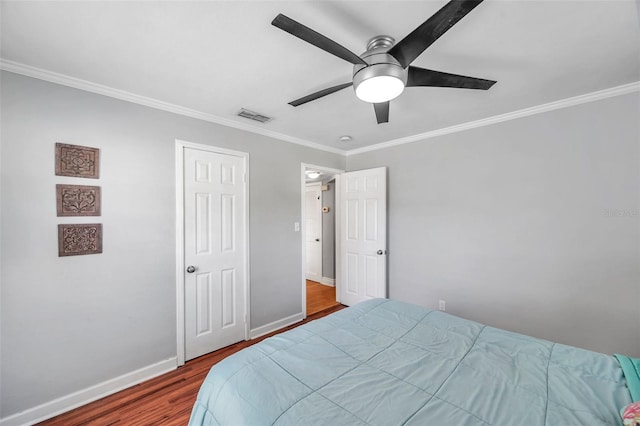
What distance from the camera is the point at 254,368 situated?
4.16 ft

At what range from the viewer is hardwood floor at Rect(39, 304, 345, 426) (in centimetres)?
181

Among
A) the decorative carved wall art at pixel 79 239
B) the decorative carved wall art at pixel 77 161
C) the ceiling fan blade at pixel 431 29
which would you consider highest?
the ceiling fan blade at pixel 431 29

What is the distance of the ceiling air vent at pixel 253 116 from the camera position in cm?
254

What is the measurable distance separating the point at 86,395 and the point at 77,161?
5.92 ft

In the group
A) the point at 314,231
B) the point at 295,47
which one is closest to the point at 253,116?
the point at 295,47

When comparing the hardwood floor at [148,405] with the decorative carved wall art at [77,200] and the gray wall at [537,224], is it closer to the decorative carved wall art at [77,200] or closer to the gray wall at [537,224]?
the decorative carved wall art at [77,200]

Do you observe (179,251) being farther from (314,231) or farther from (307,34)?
(314,231)

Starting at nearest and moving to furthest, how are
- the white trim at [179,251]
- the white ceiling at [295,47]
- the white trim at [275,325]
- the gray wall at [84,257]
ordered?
the white ceiling at [295,47] → the gray wall at [84,257] → the white trim at [179,251] → the white trim at [275,325]

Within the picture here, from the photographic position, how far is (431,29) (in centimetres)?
107

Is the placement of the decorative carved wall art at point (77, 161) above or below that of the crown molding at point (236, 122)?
below

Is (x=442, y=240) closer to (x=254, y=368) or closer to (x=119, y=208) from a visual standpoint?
(x=254, y=368)

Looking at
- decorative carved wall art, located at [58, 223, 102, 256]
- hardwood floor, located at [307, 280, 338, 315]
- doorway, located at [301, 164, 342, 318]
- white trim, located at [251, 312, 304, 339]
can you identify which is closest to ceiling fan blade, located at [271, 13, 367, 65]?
decorative carved wall art, located at [58, 223, 102, 256]

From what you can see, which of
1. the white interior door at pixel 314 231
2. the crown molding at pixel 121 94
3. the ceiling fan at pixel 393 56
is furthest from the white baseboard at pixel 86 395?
the white interior door at pixel 314 231

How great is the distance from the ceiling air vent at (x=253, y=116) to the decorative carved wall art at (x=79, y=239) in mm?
1555
